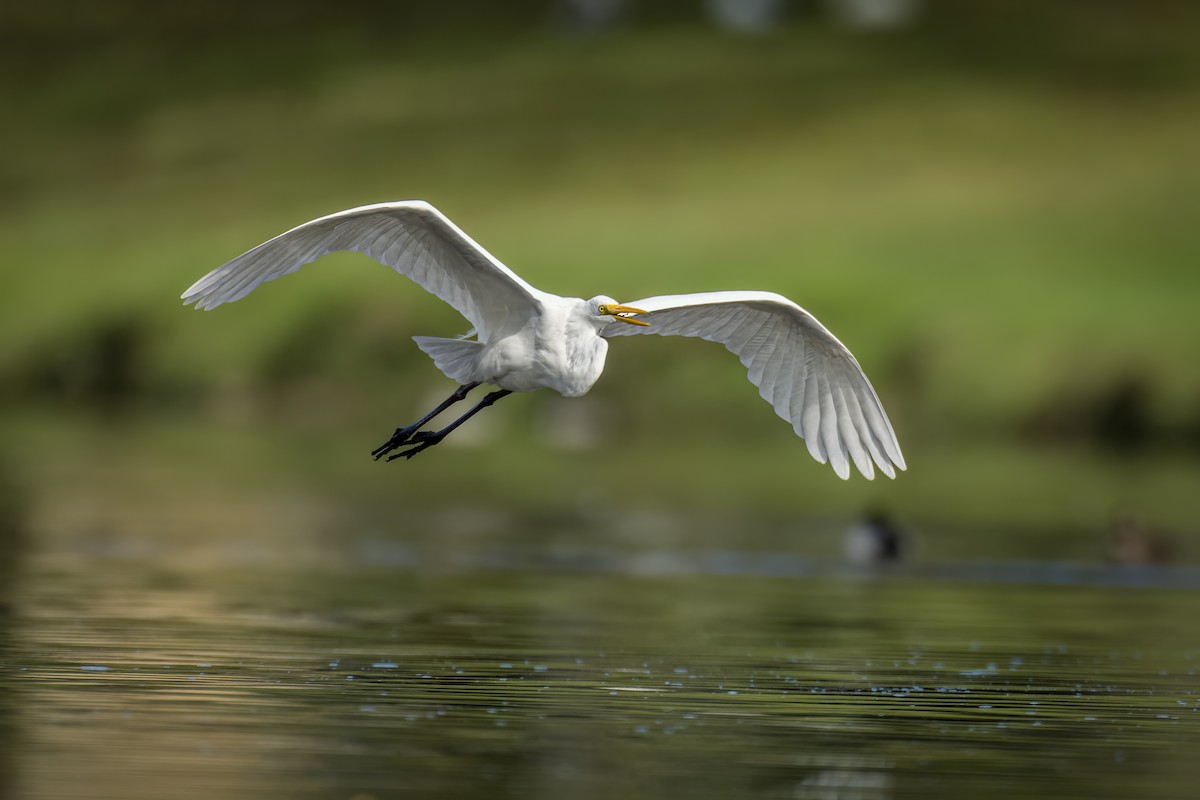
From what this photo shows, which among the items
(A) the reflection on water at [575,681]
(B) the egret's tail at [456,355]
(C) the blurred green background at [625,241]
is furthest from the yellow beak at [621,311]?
(C) the blurred green background at [625,241]

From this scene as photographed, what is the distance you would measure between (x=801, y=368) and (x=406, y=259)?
9.16ft

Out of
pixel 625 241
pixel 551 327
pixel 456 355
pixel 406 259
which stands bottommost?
pixel 456 355

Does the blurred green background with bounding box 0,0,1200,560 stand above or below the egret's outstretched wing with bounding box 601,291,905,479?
above

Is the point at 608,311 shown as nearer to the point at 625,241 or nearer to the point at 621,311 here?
the point at 621,311

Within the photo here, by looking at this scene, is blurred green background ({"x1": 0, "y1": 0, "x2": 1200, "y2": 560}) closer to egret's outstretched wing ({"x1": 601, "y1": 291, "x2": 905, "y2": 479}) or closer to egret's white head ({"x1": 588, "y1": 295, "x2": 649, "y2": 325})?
egret's outstretched wing ({"x1": 601, "y1": 291, "x2": 905, "y2": 479})

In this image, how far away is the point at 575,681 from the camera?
1480 cm

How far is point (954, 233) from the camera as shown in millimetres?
68188

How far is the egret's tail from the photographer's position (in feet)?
54.0

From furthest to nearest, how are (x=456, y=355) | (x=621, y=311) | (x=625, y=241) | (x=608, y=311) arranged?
(x=625, y=241), (x=456, y=355), (x=608, y=311), (x=621, y=311)

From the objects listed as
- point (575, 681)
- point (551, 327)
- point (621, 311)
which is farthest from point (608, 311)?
point (575, 681)

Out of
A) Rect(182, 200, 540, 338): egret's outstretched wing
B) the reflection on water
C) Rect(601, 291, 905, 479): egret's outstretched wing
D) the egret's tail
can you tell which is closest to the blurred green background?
the reflection on water

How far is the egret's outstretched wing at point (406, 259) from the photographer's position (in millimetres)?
15297

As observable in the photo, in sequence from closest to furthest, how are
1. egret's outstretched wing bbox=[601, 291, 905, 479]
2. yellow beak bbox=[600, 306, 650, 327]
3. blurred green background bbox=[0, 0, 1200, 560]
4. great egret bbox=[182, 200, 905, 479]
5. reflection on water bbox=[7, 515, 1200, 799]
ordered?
reflection on water bbox=[7, 515, 1200, 799]
great egret bbox=[182, 200, 905, 479]
yellow beak bbox=[600, 306, 650, 327]
egret's outstretched wing bbox=[601, 291, 905, 479]
blurred green background bbox=[0, 0, 1200, 560]

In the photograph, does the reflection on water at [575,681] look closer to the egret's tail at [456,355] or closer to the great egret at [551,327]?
the great egret at [551,327]
